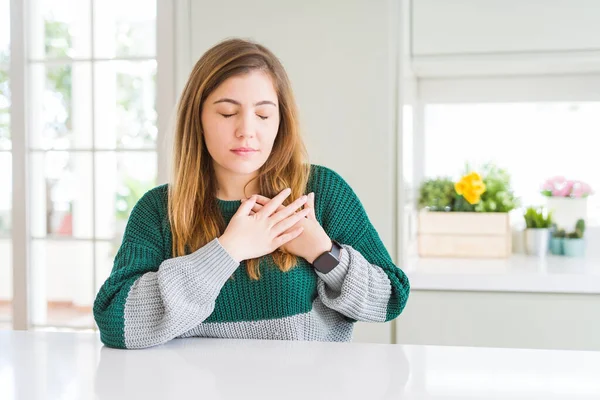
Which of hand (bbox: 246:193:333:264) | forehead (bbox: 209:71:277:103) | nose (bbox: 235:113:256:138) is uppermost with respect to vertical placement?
forehead (bbox: 209:71:277:103)

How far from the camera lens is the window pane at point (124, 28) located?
247 cm

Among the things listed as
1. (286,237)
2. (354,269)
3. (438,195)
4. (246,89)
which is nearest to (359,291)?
(354,269)

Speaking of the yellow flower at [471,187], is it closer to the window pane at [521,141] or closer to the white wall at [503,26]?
the window pane at [521,141]

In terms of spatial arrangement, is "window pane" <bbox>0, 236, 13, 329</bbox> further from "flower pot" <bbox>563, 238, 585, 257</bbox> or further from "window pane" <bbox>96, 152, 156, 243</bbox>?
"flower pot" <bbox>563, 238, 585, 257</bbox>

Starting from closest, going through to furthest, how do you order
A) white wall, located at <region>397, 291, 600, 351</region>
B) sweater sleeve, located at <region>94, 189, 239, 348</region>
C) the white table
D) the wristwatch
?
the white table, sweater sleeve, located at <region>94, 189, 239, 348</region>, the wristwatch, white wall, located at <region>397, 291, 600, 351</region>

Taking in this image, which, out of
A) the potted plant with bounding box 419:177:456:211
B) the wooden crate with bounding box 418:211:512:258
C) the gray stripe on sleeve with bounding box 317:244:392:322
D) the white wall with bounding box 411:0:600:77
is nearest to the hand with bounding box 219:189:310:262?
the gray stripe on sleeve with bounding box 317:244:392:322

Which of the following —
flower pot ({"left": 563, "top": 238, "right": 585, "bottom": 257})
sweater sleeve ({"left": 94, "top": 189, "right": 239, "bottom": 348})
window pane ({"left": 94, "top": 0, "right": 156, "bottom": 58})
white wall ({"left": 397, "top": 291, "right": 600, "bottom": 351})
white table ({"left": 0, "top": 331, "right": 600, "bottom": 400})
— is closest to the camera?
white table ({"left": 0, "top": 331, "right": 600, "bottom": 400})

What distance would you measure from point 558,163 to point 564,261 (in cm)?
53

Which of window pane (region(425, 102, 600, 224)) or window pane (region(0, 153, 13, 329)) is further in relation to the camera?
window pane (region(425, 102, 600, 224))

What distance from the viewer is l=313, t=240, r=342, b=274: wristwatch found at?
118 centimetres

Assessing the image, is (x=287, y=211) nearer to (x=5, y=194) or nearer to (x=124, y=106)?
(x=124, y=106)

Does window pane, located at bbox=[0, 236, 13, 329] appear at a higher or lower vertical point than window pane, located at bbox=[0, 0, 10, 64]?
lower

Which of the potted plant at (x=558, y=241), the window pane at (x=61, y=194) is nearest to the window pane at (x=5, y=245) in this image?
the window pane at (x=61, y=194)

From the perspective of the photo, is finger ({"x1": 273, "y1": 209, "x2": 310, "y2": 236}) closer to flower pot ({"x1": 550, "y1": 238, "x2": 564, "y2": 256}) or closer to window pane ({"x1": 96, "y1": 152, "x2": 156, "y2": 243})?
window pane ({"x1": 96, "y1": 152, "x2": 156, "y2": 243})
